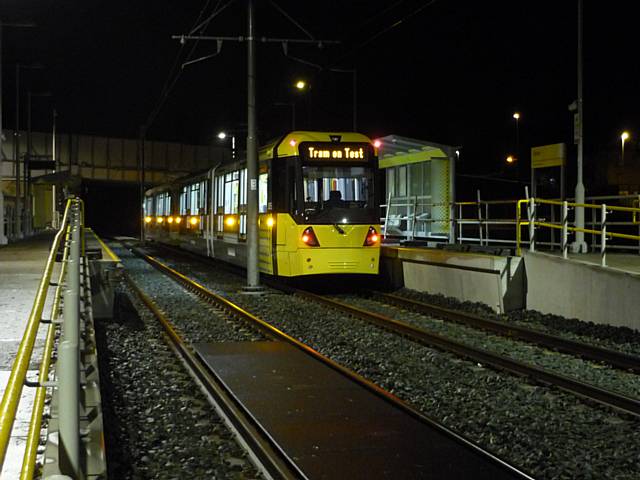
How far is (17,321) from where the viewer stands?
1122cm

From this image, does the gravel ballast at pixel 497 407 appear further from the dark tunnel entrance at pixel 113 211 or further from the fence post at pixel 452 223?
the dark tunnel entrance at pixel 113 211

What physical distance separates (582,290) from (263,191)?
808 cm

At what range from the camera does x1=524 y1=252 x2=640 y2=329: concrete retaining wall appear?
38.4ft

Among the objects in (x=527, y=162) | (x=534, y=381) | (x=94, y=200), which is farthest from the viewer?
(x=94, y=200)

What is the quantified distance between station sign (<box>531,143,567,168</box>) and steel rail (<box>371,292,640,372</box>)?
6121 millimetres

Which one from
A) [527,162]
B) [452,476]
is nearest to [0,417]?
[452,476]

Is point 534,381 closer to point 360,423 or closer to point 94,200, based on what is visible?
point 360,423

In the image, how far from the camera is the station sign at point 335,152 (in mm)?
17047

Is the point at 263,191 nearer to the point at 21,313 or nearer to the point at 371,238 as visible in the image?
the point at 371,238

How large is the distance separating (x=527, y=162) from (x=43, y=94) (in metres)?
42.4

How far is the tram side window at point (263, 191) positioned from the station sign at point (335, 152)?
1.46 metres

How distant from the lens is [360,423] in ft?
22.5

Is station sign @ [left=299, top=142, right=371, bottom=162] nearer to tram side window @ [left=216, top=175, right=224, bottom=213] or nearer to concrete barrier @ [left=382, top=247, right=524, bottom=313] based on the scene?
concrete barrier @ [left=382, top=247, right=524, bottom=313]

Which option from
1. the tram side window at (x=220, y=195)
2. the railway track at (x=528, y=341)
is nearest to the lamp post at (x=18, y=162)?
the tram side window at (x=220, y=195)
